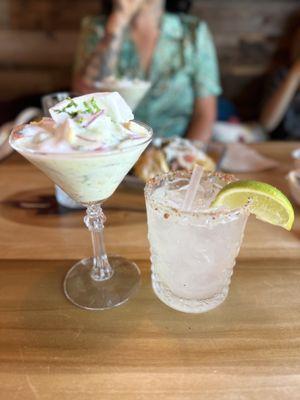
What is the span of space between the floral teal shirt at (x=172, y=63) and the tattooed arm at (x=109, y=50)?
22cm

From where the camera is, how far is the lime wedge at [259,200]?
62 cm

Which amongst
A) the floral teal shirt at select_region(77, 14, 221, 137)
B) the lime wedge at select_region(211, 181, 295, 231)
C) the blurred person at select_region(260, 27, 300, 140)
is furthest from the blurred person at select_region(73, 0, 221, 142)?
the lime wedge at select_region(211, 181, 295, 231)

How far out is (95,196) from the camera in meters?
0.71

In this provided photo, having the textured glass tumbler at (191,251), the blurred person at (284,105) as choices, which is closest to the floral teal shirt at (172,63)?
the blurred person at (284,105)

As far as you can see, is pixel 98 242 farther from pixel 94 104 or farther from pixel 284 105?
pixel 284 105

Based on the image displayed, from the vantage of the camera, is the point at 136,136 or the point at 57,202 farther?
the point at 57,202

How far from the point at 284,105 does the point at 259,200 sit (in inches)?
68.8

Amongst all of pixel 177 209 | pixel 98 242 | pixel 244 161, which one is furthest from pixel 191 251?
pixel 244 161

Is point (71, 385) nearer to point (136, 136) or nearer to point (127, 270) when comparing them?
point (127, 270)

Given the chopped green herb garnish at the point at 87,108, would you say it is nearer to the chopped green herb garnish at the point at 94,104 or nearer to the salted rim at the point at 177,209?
the chopped green herb garnish at the point at 94,104

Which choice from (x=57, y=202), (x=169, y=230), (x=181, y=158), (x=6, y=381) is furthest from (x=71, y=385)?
(x=181, y=158)

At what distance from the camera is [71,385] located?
1.77ft

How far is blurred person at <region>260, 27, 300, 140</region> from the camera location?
2.12 meters

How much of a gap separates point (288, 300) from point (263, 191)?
211mm
